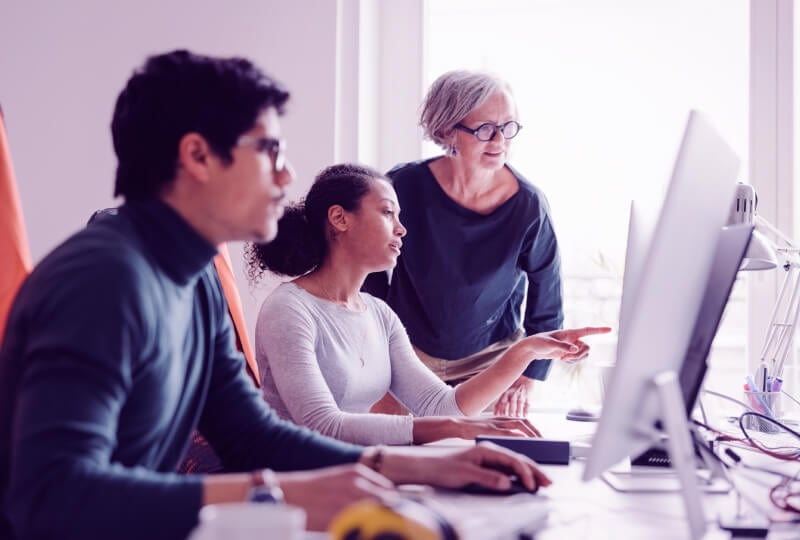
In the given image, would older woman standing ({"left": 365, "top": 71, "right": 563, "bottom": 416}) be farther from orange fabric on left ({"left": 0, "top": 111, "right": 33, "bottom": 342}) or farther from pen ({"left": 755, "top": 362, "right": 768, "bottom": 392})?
orange fabric on left ({"left": 0, "top": 111, "right": 33, "bottom": 342})

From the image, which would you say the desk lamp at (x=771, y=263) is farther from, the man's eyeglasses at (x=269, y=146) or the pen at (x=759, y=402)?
the man's eyeglasses at (x=269, y=146)

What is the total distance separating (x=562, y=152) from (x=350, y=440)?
73.6 inches

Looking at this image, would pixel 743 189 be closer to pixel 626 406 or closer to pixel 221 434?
pixel 626 406

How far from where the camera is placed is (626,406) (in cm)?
93

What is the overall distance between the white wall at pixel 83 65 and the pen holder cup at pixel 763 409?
1.63 metres

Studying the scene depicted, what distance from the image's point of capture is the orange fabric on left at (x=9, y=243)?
58.7 inches

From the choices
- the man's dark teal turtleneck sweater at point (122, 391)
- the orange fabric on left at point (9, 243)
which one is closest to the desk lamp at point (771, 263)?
the man's dark teal turtleneck sweater at point (122, 391)

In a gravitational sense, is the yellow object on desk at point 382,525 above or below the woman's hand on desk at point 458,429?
above

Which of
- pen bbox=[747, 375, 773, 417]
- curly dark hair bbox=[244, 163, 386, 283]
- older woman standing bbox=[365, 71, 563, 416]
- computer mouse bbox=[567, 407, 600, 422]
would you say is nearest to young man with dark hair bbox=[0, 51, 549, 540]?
curly dark hair bbox=[244, 163, 386, 283]

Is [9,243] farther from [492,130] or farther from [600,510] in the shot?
[492,130]

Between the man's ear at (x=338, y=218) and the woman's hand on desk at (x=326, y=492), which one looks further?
the man's ear at (x=338, y=218)

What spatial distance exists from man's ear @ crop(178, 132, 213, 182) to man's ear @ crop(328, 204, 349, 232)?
0.94 m

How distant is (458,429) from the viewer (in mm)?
1549

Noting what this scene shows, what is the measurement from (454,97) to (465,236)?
1.39 feet
